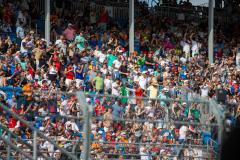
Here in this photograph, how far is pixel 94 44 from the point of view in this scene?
2641 cm

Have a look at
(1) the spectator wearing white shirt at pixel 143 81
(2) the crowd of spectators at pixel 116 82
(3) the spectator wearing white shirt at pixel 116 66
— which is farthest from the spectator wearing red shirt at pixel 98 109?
(3) the spectator wearing white shirt at pixel 116 66

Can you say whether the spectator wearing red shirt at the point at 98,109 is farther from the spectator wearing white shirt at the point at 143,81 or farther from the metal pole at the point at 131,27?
the metal pole at the point at 131,27

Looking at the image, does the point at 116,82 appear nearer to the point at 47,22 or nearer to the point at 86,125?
the point at 47,22

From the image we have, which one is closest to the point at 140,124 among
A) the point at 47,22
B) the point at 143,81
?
the point at 143,81

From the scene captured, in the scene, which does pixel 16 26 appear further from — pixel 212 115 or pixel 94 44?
pixel 212 115

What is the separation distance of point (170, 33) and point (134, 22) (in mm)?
1548

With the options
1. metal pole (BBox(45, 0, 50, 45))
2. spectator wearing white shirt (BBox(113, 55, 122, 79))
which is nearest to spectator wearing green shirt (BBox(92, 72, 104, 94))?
spectator wearing white shirt (BBox(113, 55, 122, 79))

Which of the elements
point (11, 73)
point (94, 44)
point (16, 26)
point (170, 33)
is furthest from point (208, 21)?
point (11, 73)

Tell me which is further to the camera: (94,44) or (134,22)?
(134,22)

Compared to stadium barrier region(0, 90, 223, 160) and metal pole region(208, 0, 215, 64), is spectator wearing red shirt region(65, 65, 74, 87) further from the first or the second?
stadium barrier region(0, 90, 223, 160)

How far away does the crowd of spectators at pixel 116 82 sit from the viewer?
10.4 metres

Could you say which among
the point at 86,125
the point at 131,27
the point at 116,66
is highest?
the point at 131,27

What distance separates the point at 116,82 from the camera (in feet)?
76.4

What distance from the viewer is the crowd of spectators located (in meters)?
10.4
